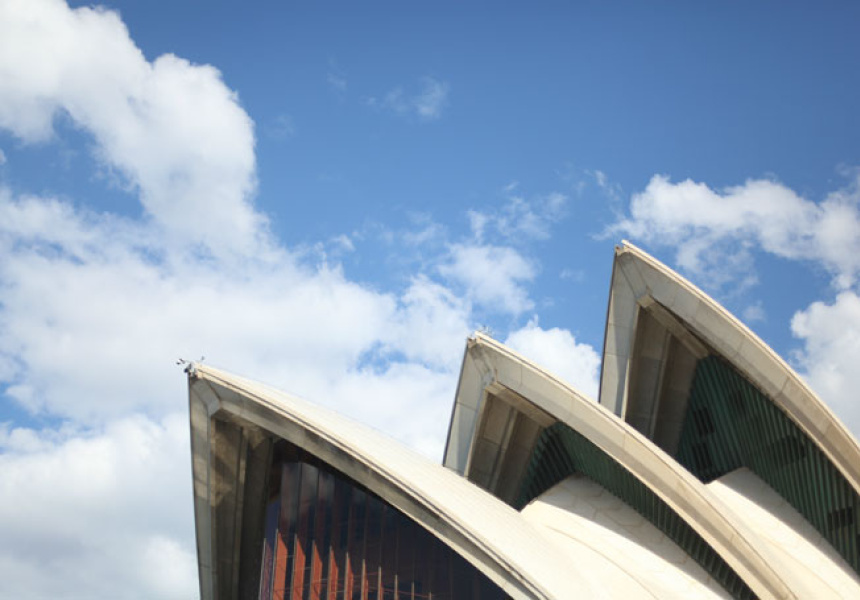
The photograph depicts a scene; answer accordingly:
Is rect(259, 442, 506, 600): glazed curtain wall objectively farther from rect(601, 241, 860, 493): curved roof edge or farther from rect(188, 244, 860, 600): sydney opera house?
rect(601, 241, 860, 493): curved roof edge

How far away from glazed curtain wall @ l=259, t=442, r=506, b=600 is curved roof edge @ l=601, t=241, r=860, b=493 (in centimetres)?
955

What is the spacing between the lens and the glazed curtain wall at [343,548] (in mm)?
21516

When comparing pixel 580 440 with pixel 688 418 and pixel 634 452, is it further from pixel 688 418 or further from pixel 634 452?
pixel 688 418

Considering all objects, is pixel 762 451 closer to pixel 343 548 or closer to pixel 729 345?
pixel 729 345

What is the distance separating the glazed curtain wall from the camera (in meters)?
21.5

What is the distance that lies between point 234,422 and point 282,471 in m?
2.51

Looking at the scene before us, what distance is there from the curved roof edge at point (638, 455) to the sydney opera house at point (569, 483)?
51 millimetres

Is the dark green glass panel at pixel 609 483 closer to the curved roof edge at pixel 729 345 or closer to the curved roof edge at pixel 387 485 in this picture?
the curved roof edge at pixel 729 345

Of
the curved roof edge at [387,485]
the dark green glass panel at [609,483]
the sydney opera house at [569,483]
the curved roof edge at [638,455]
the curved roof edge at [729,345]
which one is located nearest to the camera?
the curved roof edge at [387,485]

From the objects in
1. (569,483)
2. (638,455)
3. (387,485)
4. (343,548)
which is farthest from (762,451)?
(343,548)

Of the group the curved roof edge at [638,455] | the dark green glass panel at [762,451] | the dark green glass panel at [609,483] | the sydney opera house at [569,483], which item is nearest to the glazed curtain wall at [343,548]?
the sydney opera house at [569,483]

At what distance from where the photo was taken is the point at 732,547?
802 inches

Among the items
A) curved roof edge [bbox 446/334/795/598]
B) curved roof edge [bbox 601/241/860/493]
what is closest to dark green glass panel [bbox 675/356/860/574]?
curved roof edge [bbox 601/241/860/493]

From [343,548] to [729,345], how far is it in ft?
42.9
